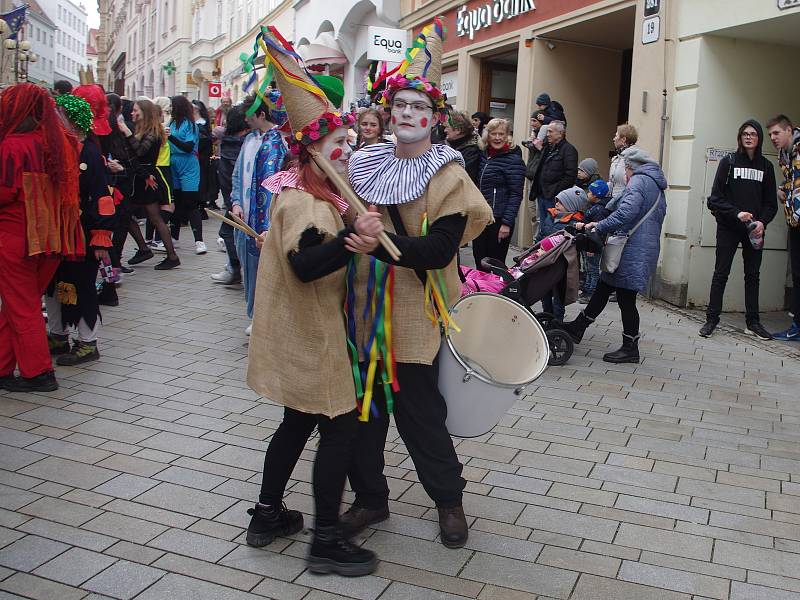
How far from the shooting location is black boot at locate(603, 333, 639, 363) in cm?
678

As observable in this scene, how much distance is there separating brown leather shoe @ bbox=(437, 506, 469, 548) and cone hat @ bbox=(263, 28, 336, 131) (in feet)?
5.39

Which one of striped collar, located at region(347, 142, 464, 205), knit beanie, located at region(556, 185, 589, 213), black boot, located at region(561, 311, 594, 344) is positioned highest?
striped collar, located at region(347, 142, 464, 205)

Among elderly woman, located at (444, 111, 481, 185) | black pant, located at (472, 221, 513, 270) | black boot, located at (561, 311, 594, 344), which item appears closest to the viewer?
black boot, located at (561, 311, 594, 344)

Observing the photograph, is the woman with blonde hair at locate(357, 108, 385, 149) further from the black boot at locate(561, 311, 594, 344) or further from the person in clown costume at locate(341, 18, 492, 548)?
the person in clown costume at locate(341, 18, 492, 548)

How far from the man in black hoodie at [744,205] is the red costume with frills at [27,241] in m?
5.45

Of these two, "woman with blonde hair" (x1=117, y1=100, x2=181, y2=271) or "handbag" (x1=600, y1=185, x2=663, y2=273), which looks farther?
"woman with blonde hair" (x1=117, y1=100, x2=181, y2=271)

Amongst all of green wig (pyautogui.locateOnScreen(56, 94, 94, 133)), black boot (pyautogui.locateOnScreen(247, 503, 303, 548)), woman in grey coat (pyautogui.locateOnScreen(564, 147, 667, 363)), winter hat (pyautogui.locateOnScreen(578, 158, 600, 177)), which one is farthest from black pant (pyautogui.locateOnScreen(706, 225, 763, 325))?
black boot (pyautogui.locateOnScreen(247, 503, 303, 548))

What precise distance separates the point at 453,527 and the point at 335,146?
159cm

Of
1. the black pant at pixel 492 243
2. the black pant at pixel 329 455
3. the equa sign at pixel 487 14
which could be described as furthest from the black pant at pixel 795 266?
the black pant at pixel 329 455

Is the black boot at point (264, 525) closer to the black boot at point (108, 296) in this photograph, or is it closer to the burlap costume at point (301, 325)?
the burlap costume at point (301, 325)

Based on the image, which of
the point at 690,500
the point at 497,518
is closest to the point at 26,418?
the point at 497,518

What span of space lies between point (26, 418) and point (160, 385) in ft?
3.13

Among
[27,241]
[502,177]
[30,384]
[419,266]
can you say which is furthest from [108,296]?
[419,266]

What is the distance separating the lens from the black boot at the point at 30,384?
5344 mm
